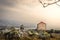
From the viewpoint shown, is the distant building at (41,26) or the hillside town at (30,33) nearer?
the hillside town at (30,33)

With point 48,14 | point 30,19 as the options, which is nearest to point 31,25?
point 30,19

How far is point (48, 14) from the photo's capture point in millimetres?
4664

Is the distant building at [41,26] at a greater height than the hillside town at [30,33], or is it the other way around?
the distant building at [41,26]

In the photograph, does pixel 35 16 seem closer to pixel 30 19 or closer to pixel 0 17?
pixel 30 19

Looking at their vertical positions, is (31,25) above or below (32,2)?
below

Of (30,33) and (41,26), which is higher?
(41,26)

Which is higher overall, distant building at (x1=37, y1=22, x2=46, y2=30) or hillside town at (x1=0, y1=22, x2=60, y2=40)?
distant building at (x1=37, y1=22, x2=46, y2=30)

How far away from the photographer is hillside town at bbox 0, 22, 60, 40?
14.8 feet

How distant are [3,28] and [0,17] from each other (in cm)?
23

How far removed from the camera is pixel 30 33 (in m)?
4.59

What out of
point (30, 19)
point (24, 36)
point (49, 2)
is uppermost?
point (49, 2)

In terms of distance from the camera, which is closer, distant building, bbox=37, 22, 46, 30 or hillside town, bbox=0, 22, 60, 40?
hillside town, bbox=0, 22, 60, 40

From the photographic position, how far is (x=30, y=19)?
4598 mm

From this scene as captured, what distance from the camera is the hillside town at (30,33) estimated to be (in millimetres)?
4520
